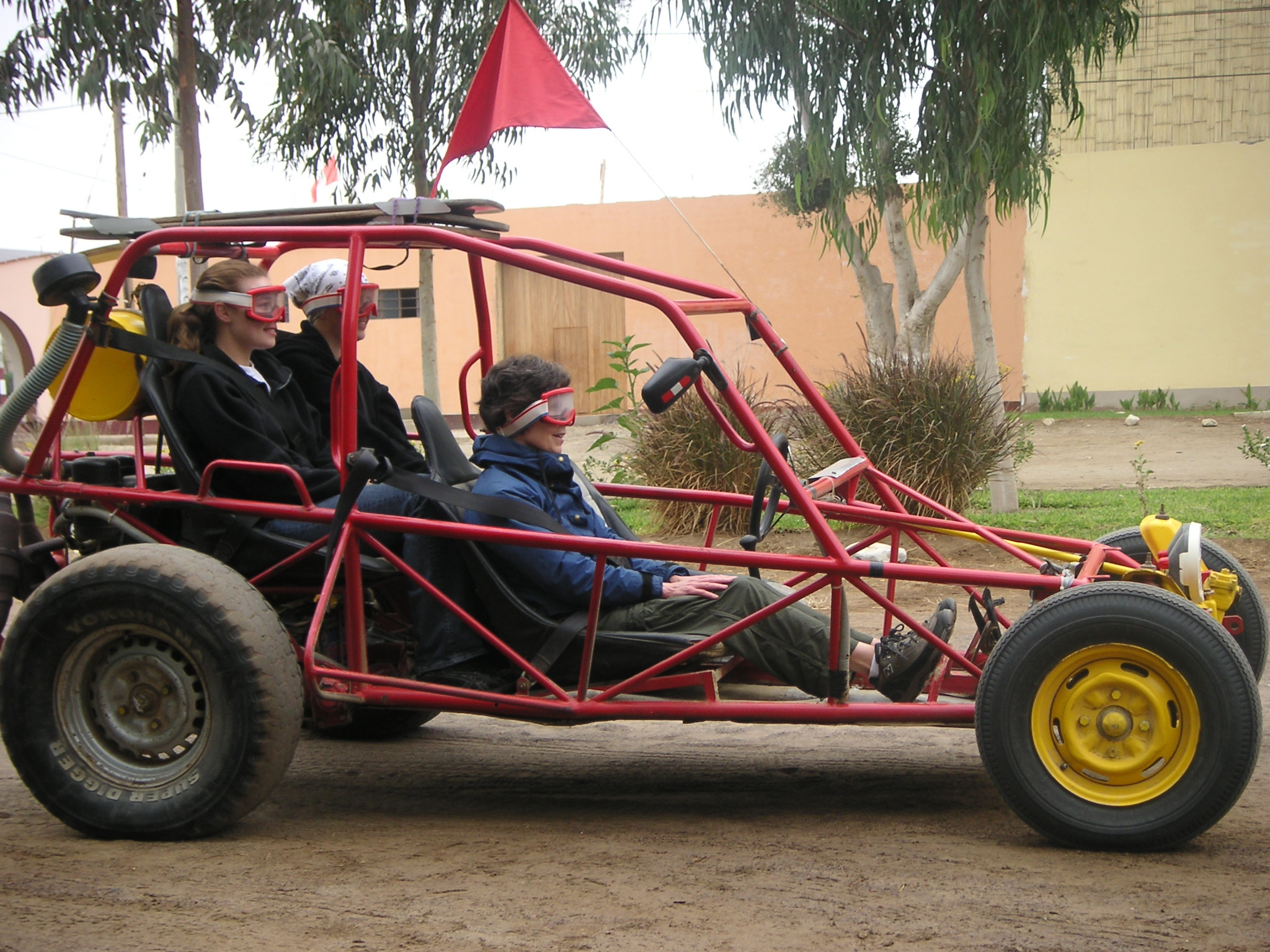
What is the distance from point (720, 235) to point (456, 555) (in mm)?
15879

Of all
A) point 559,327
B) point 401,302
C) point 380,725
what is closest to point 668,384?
point 380,725

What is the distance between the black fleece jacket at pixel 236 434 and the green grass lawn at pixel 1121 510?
17.1 ft

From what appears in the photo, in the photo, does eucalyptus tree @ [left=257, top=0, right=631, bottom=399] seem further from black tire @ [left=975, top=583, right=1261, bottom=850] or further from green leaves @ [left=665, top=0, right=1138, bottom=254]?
black tire @ [left=975, top=583, right=1261, bottom=850]

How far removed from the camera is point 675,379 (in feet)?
10.1

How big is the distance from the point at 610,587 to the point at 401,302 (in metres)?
Result: 17.6

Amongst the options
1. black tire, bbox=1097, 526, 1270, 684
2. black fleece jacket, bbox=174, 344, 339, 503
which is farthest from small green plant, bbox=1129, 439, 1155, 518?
black fleece jacket, bbox=174, 344, 339, 503

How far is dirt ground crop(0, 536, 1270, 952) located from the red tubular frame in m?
0.34

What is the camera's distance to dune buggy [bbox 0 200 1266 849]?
9.86 ft

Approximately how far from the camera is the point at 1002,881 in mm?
2830

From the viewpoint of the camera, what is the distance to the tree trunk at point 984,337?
9.05 m

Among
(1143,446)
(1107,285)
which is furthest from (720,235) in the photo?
(1143,446)

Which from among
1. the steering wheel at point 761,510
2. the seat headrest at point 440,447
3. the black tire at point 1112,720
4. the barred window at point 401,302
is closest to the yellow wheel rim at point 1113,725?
the black tire at point 1112,720

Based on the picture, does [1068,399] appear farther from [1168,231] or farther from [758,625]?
[758,625]

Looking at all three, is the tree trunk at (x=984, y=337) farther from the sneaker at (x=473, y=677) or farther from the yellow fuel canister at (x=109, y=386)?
the yellow fuel canister at (x=109, y=386)
